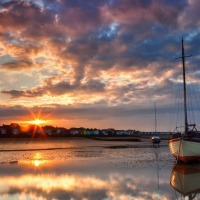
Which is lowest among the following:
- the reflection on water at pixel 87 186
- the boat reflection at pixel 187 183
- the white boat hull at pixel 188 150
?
the boat reflection at pixel 187 183

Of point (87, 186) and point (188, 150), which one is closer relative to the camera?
point (87, 186)

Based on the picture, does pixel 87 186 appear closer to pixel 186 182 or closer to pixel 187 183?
pixel 187 183

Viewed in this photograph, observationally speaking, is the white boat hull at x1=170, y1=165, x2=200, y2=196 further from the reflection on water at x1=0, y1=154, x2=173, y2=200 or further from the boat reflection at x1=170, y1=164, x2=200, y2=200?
the reflection on water at x1=0, y1=154, x2=173, y2=200

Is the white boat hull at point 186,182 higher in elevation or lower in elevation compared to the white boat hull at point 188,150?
lower

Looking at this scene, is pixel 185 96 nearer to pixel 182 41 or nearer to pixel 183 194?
pixel 182 41

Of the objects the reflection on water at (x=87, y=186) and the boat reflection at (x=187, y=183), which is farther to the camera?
the boat reflection at (x=187, y=183)

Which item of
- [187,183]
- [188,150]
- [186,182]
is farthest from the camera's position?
[188,150]

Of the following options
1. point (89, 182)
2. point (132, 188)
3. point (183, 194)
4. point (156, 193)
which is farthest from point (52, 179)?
point (183, 194)

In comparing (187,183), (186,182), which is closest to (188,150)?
(186,182)

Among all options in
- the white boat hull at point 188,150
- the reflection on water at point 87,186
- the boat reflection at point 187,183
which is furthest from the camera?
the white boat hull at point 188,150

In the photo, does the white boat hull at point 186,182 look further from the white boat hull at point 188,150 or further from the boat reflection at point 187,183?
the white boat hull at point 188,150

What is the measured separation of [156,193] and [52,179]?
8618mm

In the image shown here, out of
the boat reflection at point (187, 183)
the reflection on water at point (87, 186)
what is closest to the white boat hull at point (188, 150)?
the boat reflection at point (187, 183)

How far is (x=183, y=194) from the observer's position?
54.7 feet
